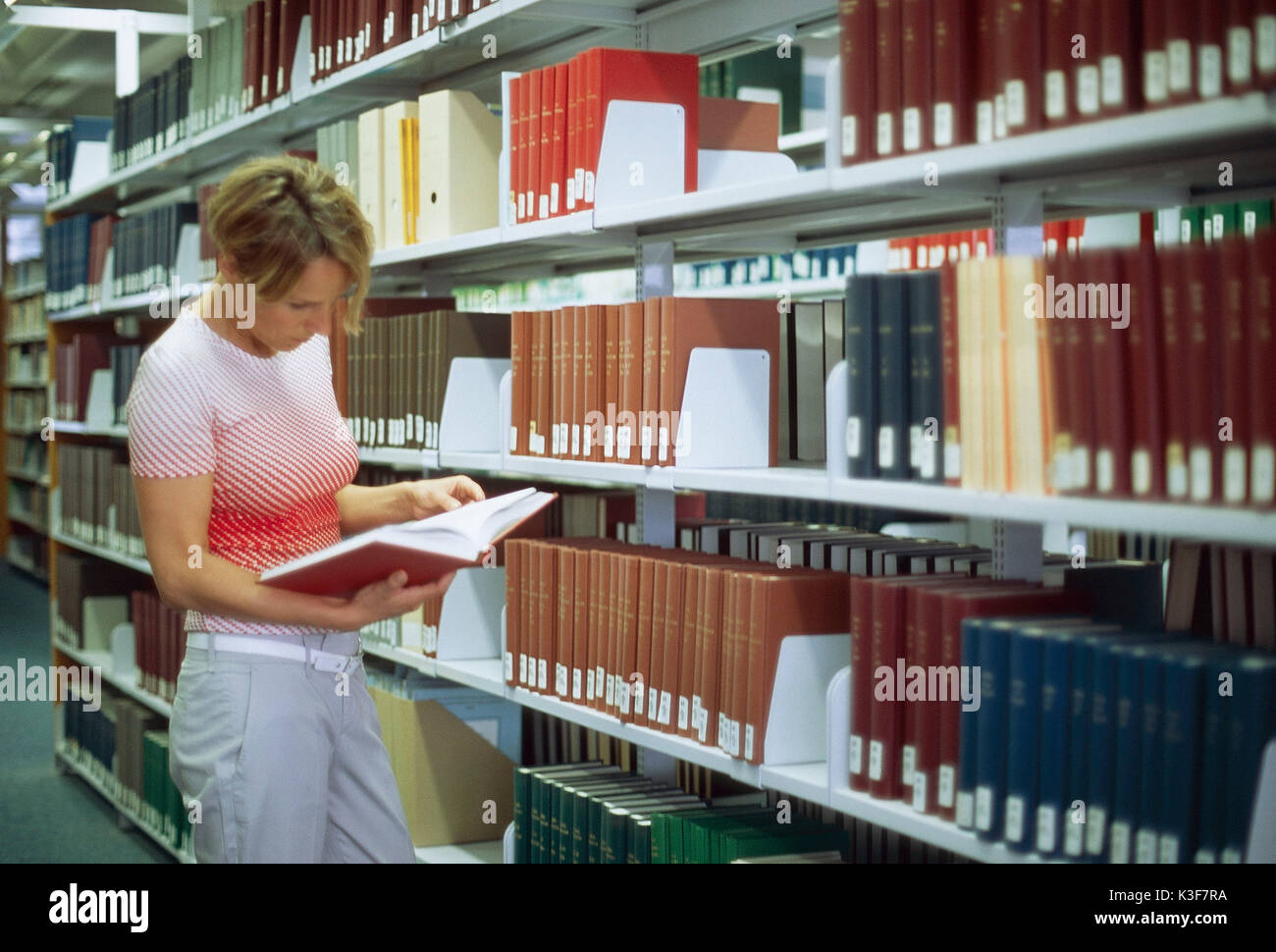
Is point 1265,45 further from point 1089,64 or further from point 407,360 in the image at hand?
point 407,360

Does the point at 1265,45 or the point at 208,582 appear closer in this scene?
the point at 1265,45

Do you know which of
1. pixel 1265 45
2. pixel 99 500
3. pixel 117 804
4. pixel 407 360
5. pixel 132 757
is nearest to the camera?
pixel 1265 45

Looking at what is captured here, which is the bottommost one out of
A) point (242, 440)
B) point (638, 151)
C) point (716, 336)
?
point (242, 440)

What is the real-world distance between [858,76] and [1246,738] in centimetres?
98

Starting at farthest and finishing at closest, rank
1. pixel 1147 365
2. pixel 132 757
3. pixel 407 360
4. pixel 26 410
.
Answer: pixel 26 410 < pixel 132 757 < pixel 407 360 < pixel 1147 365

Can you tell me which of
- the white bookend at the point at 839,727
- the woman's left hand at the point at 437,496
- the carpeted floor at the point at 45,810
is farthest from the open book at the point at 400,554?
the carpeted floor at the point at 45,810

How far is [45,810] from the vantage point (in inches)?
195

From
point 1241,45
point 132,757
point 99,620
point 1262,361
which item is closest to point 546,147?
point 1241,45

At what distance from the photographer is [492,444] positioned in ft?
10.2

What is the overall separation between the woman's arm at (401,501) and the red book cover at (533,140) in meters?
0.60

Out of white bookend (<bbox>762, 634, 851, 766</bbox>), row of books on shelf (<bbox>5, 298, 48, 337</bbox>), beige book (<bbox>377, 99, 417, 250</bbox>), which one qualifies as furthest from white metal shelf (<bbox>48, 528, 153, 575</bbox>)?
row of books on shelf (<bbox>5, 298, 48, 337</bbox>)

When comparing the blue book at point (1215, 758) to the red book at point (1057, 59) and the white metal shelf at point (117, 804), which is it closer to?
the red book at point (1057, 59)

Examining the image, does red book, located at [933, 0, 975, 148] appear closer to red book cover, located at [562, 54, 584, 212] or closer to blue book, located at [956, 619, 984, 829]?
blue book, located at [956, 619, 984, 829]
